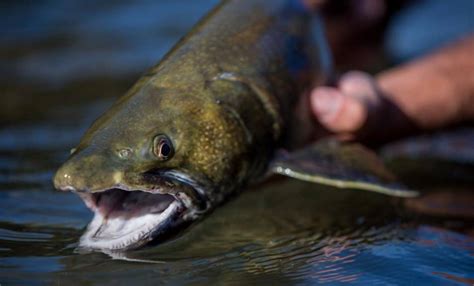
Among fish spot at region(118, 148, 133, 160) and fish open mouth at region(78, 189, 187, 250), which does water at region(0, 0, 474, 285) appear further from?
fish spot at region(118, 148, 133, 160)

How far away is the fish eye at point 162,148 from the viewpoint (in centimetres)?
291

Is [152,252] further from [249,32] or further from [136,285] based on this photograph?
[249,32]

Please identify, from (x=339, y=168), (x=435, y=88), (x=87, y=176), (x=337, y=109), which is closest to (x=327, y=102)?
(x=337, y=109)

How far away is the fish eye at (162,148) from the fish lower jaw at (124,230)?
0.58ft

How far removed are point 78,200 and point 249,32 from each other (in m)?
1.15

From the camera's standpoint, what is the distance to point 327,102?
159 inches

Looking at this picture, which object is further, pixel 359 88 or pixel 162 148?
pixel 359 88

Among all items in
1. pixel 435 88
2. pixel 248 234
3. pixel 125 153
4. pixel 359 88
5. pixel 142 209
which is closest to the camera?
pixel 125 153

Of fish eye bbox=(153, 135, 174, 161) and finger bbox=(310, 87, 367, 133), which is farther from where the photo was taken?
finger bbox=(310, 87, 367, 133)

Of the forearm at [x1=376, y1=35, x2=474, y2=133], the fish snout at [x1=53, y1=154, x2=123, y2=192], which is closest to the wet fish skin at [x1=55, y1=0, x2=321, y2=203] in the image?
the fish snout at [x1=53, y1=154, x2=123, y2=192]

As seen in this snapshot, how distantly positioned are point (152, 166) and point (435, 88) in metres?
2.58

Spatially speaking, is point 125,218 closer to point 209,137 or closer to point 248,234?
point 209,137

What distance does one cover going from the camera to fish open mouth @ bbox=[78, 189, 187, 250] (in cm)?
283

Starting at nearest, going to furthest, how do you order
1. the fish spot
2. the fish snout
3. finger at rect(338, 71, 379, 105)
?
the fish snout, the fish spot, finger at rect(338, 71, 379, 105)
